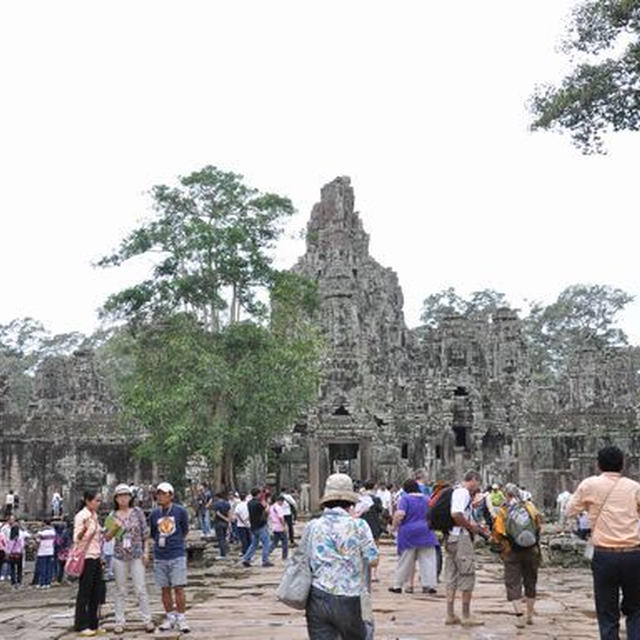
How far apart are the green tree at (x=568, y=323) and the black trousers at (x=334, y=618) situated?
64.0 m

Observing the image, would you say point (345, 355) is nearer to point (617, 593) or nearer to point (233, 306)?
point (233, 306)

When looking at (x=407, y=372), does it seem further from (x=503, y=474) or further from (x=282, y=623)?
(x=282, y=623)

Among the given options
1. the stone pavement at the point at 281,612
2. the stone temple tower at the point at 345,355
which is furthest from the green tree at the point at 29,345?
the stone pavement at the point at 281,612

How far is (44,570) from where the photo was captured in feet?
57.6

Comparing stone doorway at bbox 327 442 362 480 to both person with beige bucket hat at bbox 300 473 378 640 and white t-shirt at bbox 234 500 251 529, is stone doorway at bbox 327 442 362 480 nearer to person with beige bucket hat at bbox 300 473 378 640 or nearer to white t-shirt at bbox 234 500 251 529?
white t-shirt at bbox 234 500 251 529

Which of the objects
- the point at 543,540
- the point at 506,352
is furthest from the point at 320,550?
the point at 506,352

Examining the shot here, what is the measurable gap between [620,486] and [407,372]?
4477 cm

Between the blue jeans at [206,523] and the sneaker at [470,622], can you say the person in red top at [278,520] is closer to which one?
the blue jeans at [206,523]

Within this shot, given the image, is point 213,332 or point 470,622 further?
point 213,332

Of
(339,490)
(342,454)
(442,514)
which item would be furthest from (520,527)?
(342,454)

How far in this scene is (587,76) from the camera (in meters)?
15.9

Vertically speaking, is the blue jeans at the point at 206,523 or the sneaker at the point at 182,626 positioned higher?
the blue jeans at the point at 206,523

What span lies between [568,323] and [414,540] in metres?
61.6

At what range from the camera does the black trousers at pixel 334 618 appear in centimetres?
576
